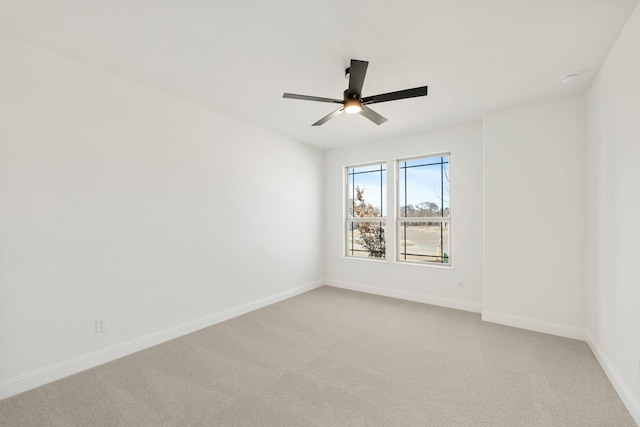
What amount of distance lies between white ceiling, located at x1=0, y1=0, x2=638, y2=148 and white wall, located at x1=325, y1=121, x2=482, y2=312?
3.35ft

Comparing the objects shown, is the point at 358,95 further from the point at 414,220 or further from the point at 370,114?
the point at 414,220

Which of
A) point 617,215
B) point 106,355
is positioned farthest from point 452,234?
point 106,355

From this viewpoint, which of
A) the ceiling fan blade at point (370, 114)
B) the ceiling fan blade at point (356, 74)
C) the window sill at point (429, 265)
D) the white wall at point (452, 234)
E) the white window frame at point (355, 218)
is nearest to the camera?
the ceiling fan blade at point (356, 74)

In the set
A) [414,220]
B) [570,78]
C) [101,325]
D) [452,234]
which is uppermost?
[570,78]

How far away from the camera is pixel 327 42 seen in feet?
7.12

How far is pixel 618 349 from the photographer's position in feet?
7.16

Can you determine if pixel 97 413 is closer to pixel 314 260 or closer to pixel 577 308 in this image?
pixel 314 260

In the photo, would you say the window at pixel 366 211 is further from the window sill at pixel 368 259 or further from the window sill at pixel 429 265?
the window sill at pixel 429 265

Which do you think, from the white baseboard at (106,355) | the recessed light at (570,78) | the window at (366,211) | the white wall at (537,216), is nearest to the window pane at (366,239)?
the window at (366,211)

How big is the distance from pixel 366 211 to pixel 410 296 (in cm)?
165

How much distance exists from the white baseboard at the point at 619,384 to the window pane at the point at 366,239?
2.87m

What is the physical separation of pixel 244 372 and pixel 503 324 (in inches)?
122

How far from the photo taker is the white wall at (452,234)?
13.0 ft

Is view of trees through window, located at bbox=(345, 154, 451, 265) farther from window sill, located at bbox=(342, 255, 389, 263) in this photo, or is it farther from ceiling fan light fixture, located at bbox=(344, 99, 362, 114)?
ceiling fan light fixture, located at bbox=(344, 99, 362, 114)
